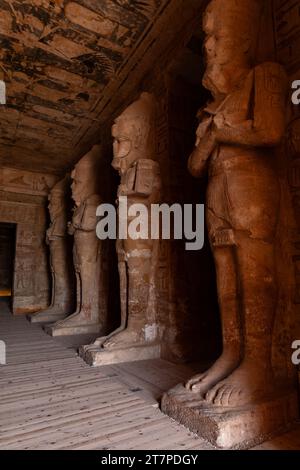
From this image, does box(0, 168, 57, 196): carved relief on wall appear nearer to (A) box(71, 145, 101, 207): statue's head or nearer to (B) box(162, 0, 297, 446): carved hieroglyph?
(A) box(71, 145, 101, 207): statue's head

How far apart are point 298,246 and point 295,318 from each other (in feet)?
1.76

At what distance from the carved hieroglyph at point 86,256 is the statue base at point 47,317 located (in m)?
1.29

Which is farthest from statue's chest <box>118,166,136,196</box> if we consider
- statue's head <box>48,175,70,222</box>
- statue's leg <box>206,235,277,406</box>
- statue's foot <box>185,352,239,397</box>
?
statue's head <box>48,175,70,222</box>

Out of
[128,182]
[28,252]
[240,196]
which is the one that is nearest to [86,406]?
[240,196]

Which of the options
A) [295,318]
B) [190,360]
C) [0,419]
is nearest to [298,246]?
[295,318]

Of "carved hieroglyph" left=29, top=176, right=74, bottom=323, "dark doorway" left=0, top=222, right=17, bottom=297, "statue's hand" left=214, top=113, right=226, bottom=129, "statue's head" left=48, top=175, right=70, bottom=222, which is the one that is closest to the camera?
"statue's hand" left=214, top=113, right=226, bottom=129

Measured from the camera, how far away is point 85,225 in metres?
5.62

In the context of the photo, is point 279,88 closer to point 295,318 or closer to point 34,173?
point 295,318

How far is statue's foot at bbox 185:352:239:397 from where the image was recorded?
2.38m

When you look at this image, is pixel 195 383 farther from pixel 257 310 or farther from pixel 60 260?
pixel 60 260

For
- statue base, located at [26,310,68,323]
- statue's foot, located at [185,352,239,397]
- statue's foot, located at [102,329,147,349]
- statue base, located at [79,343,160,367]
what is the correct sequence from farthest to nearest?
statue base, located at [26,310,68,323]
statue's foot, located at [102,329,147,349]
statue base, located at [79,343,160,367]
statue's foot, located at [185,352,239,397]

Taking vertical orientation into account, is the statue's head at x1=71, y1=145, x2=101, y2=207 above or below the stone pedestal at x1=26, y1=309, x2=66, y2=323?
above

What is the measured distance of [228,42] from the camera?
2619 millimetres
